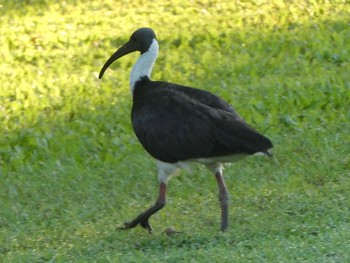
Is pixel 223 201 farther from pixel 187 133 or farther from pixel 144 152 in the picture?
pixel 144 152

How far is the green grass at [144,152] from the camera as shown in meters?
7.46

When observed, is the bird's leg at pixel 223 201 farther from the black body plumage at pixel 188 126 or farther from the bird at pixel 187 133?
the black body plumage at pixel 188 126

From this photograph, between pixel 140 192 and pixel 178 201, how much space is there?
44cm

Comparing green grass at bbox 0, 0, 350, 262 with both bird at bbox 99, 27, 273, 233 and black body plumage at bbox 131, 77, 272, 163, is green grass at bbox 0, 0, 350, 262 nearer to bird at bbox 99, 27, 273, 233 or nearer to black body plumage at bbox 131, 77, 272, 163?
bird at bbox 99, 27, 273, 233

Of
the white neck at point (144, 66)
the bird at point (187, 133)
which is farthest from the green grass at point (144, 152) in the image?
the white neck at point (144, 66)

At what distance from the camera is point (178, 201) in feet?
28.1

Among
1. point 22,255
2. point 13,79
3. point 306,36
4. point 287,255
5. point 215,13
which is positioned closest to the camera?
point 287,255

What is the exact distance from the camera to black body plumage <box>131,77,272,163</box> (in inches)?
287

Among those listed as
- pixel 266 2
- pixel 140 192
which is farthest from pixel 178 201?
pixel 266 2

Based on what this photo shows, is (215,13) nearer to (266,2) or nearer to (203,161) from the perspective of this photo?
(266,2)

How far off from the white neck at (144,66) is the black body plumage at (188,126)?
245mm

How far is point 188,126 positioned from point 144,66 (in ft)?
3.20

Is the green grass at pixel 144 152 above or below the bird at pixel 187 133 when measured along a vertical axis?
below

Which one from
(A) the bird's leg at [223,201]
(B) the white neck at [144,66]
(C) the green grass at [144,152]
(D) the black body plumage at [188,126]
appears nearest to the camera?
(D) the black body plumage at [188,126]
